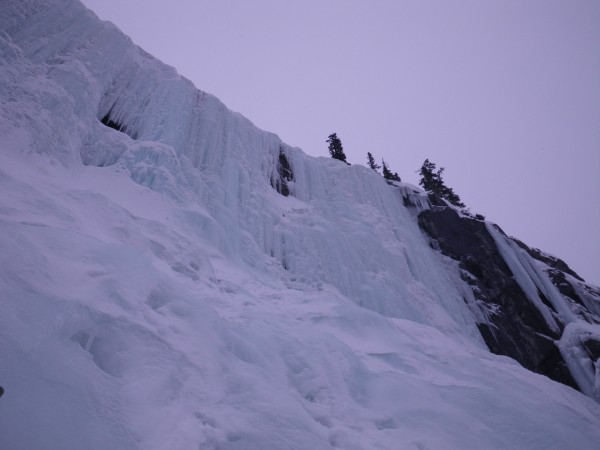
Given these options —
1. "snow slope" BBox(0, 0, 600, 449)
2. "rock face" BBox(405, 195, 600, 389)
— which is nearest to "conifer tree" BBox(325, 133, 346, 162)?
"rock face" BBox(405, 195, 600, 389)

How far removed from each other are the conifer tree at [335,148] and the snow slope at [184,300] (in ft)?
53.2

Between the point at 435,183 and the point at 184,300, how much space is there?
118 ft

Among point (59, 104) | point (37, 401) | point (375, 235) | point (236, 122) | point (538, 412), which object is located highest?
point (236, 122)

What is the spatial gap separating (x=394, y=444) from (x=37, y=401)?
4304 millimetres

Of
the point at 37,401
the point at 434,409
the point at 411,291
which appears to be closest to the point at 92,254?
the point at 37,401

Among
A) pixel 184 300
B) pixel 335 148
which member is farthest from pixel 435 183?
pixel 184 300

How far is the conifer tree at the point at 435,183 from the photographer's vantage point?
37.7 meters

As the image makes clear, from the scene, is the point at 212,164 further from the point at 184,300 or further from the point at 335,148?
the point at 335,148

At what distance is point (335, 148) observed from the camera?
34406mm

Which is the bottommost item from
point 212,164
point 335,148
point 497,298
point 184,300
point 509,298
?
point 184,300

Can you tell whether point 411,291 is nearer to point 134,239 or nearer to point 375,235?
point 375,235

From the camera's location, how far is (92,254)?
18.5ft

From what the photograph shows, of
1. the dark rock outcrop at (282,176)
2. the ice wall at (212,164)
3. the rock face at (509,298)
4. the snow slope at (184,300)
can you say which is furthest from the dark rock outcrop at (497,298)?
the dark rock outcrop at (282,176)

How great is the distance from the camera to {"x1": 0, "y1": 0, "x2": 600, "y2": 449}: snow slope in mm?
3684
